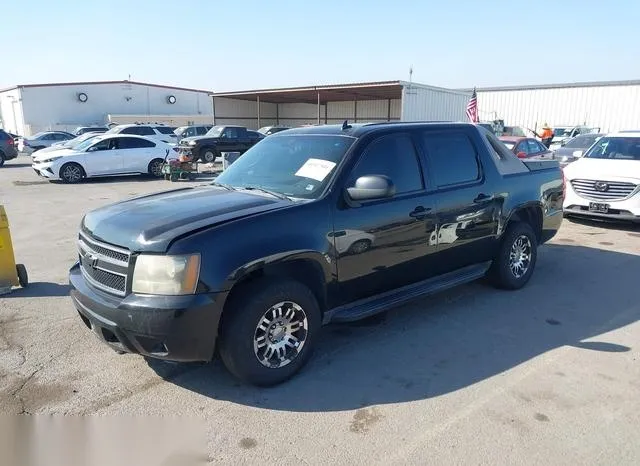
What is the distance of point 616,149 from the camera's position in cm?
1005

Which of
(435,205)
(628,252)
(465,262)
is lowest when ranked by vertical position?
(628,252)

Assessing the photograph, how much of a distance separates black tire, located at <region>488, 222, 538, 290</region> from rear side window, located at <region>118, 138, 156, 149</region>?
1498 centimetres

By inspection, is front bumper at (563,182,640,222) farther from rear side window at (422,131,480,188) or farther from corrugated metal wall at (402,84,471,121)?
corrugated metal wall at (402,84,471,121)

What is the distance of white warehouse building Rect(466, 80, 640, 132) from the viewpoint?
31812mm

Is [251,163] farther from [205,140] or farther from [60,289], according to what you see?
[205,140]

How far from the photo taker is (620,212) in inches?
345

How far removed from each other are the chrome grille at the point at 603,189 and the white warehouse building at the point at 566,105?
89.2ft

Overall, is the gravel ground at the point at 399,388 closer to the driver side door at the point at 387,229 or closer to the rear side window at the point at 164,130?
the driver side door at the point at 387,229

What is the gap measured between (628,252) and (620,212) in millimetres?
1586

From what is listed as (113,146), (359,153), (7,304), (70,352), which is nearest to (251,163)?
(359,153)

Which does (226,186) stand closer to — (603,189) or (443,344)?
(443,344)

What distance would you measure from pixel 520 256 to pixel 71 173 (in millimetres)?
15045

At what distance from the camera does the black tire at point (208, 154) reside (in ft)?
76.7

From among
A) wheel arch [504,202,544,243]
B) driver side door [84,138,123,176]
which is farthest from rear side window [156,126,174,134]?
wheel arch [504,202,544,243]
